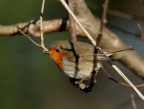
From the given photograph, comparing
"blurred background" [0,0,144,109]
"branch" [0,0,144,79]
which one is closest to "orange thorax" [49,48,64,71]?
"branch" [0,0,144,79]

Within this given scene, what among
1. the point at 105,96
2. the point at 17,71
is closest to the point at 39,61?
the point at 17,71

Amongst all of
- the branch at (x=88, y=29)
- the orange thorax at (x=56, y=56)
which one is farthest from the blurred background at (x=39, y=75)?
the orange thorax at (x=56, y=56)

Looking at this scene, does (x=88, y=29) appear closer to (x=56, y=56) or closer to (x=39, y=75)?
(x=56, y=56)

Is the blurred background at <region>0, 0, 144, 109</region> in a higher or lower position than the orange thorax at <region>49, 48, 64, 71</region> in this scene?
lower

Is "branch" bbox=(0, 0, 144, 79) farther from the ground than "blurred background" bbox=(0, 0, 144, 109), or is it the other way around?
"branch" bbox=(0, 0, 144, 79)

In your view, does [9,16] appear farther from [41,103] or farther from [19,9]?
[41,103]

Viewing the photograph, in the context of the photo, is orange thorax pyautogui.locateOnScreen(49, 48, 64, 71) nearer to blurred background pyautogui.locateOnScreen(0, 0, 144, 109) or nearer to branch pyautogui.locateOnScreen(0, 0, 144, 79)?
branch pyautogui.locateOnScreen(0, 0, 144, 79)

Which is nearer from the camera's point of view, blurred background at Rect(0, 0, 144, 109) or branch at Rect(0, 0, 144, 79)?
branch at Rect(0, 0, 144, 79)
